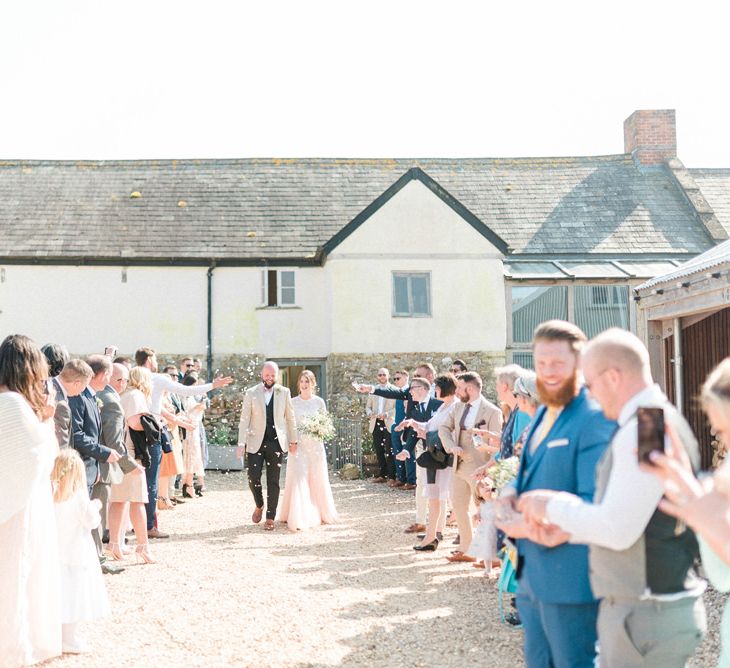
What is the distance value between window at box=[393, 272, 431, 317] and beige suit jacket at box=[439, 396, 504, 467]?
12.5m

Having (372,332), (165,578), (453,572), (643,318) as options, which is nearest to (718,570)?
(453,572)

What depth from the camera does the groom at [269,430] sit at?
11.4m

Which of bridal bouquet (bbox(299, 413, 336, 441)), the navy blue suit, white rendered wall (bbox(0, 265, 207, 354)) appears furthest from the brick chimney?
the navy blue suit

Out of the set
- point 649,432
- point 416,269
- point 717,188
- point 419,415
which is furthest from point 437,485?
point 717,188

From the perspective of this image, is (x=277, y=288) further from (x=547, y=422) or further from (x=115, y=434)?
(x=547, y=422)

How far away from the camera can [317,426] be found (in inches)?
454

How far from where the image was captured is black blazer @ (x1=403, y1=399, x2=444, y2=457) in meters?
12.6

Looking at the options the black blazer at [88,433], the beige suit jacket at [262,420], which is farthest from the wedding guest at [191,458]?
the black blazer at [88,433]

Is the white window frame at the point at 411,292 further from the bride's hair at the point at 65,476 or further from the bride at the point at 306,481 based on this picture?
the bride's hair at the point at 65,476

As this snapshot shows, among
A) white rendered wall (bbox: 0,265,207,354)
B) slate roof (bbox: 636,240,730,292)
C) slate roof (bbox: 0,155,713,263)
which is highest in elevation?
slate roof (bbox: 0,155,713,263)

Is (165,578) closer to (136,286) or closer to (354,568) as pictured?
(354,568)

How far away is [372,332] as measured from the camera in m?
21.3

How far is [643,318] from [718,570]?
306 inches

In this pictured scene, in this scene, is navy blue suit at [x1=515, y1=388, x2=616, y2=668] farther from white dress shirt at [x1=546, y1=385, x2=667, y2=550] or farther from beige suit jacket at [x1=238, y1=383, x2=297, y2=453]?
beige suit jacket at [x1=238, y1=383, x2=297, y2=453]
